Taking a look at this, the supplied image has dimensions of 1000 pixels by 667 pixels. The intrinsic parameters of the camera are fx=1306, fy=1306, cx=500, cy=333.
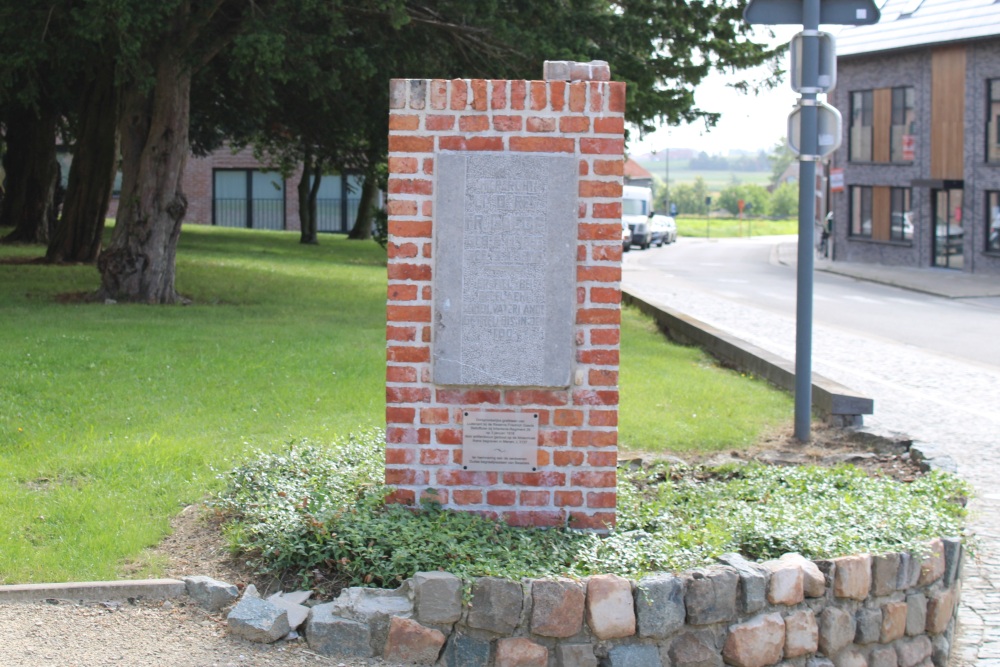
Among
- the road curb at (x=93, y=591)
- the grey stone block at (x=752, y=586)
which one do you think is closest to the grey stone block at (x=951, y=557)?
the grey stone block at (x=752, y=586)

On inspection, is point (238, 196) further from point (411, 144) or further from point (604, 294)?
point (604, 294)

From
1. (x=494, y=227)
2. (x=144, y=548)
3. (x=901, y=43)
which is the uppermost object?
(x=901, y=43)

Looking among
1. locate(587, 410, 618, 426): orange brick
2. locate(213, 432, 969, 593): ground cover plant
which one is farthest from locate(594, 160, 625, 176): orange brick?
locate(213, 432, 969, 593): ground cover plant

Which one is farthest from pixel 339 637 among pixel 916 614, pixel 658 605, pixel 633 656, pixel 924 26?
pixel 924 26

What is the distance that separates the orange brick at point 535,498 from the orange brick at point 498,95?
5.89ft

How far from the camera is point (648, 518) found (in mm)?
6312

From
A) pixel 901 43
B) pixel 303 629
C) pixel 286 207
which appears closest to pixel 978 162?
pixel 901 43

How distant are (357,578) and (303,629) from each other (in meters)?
0.31

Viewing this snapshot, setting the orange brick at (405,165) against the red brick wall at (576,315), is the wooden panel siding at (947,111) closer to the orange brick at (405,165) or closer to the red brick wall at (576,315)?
the red brick wall at (576,315)

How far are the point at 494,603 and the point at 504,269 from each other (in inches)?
62.4

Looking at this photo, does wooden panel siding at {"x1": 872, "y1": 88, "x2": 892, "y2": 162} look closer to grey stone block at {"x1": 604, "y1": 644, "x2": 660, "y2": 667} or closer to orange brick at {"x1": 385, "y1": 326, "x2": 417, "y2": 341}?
orange brick at {"x1": 385, "y1": 326, "x2": 417, "y2": 341}

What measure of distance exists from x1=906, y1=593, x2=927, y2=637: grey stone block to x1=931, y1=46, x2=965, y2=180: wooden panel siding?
3348cm

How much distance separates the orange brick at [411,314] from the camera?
6.04 meters

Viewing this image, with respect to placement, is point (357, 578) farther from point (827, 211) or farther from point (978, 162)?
point (827, 211)
